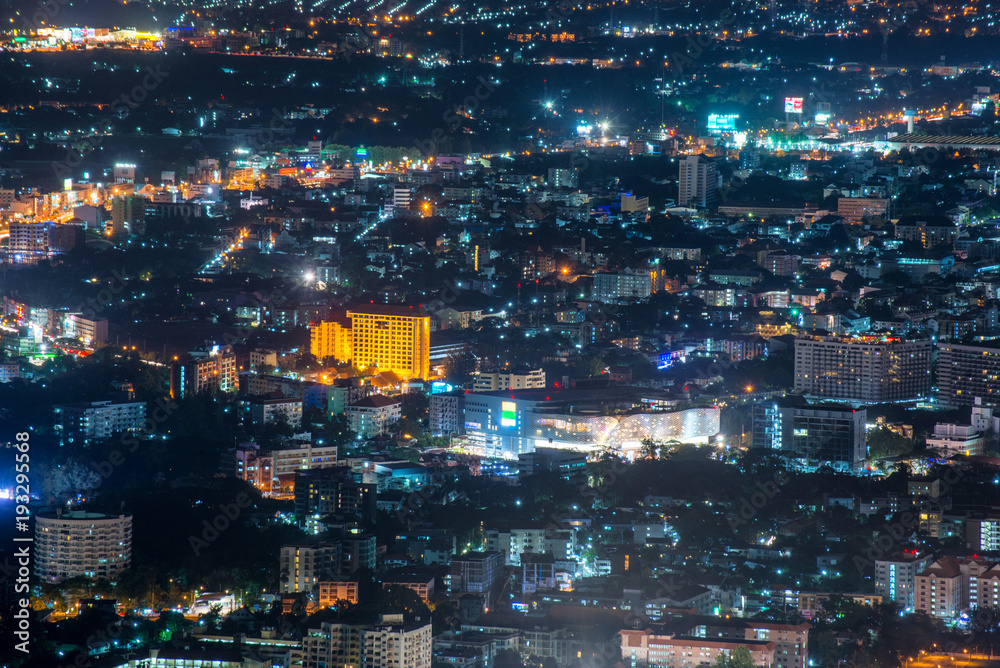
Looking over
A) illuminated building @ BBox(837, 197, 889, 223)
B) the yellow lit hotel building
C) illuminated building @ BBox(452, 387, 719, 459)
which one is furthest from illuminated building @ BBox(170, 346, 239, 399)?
illuminated building @ BBox(837, 197, 889, 223)

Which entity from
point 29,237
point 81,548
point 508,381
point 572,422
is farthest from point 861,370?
point 29,237

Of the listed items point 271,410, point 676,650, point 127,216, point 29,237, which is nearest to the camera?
point 676,650

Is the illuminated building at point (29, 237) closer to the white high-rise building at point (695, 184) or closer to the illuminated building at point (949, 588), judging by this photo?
the white high-rise building at point (695, 184)

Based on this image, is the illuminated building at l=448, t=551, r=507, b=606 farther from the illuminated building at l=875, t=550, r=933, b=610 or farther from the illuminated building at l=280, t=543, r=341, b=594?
the illuminated building at l=875, t=550, r=933, b=610

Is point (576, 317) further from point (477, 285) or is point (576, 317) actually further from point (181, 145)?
point (181, 145)

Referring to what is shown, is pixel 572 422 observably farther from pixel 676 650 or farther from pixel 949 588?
pixel 676 650

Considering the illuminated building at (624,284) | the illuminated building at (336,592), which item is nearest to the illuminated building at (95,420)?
the illuminated building at (336,592)
